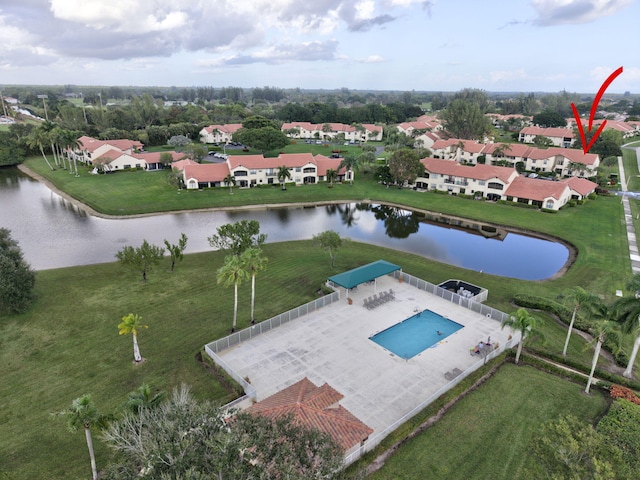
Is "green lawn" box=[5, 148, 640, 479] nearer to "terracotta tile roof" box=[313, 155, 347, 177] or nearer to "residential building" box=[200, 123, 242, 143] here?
"terracotta tile roof" box=[313, 155, 347, 177]

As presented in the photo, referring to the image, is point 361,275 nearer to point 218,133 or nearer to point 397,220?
point 397,220

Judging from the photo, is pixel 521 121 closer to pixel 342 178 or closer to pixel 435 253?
pixel 342 178

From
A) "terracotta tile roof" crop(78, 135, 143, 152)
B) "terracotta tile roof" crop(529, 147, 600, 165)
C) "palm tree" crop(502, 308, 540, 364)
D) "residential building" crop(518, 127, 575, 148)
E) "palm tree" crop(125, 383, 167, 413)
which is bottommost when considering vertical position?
"palm tree" crop(502, 308, 540, 364)

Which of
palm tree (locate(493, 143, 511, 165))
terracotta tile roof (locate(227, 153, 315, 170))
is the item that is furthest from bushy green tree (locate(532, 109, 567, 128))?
terracotta tile roof (locate(227, 153, 315, 170))

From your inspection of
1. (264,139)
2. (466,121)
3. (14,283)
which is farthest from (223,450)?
(466,121)

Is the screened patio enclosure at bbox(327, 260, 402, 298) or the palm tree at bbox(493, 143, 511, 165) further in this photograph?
the palm tree at bbox(493, 143, 511, 165)

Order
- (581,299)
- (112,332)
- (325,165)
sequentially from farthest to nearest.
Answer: (325,165), (112,332), (581,299)

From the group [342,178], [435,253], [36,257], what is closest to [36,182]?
[36,257]
